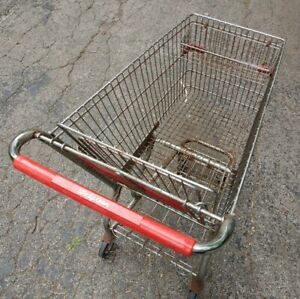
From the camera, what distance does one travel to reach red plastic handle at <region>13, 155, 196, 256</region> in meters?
0.83

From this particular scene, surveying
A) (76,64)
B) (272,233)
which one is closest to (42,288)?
(272,233)

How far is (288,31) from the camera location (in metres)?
2.75

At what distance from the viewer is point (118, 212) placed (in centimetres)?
88

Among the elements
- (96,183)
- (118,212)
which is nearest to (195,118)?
(96,183)

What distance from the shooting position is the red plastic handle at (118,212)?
0.83m

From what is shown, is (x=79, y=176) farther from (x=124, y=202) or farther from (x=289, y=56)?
(x=289, y=56)

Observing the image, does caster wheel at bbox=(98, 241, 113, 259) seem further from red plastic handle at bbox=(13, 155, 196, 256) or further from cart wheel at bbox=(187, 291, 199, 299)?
red plastic handle at bbox=(13, 155, 196, 256)

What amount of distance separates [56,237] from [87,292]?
0.35 metres

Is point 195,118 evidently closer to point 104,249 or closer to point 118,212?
point 104,249

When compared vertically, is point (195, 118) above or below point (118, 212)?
below

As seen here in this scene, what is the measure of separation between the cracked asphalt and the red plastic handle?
0.89m

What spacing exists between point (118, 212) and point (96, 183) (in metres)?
1.13

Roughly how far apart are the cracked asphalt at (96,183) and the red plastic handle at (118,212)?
0.89 m

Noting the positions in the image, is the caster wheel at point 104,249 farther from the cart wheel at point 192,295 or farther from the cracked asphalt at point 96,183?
the cart wheel at point 192,295
